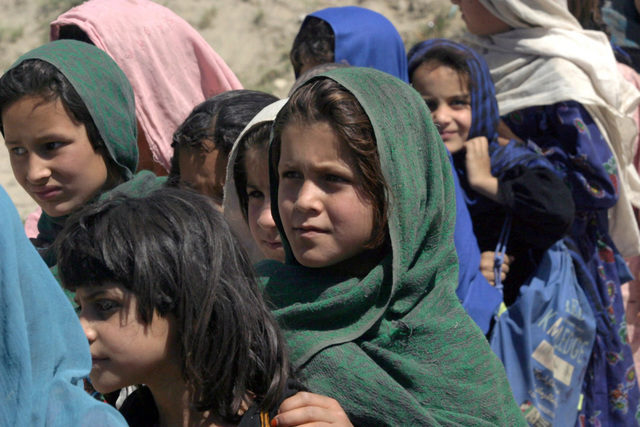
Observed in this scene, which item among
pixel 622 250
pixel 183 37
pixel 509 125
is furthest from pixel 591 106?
pixel 183 37

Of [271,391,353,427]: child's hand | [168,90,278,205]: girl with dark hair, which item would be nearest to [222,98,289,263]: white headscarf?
[168,90,278,205]: girl with dark hair

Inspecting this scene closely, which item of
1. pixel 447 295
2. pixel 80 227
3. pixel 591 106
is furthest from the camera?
pixel 591 106

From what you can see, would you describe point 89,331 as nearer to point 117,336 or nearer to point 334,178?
point 117,336

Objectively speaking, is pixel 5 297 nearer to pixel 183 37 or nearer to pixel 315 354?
pixel 315 354

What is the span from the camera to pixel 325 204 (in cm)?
194

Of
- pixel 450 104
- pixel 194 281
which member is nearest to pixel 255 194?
pixel 194 281

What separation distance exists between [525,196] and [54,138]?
1777 mm

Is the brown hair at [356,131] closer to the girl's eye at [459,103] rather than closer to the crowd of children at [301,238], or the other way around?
the crowd of children at [301,238]

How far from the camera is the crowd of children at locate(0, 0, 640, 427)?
1.63m

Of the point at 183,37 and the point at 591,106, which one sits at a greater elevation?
the point at 183,37

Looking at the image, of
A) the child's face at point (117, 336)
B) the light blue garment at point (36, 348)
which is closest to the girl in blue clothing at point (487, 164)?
the child's face at point (117, 336)

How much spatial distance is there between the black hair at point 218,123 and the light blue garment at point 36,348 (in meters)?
1.38

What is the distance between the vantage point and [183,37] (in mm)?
3432

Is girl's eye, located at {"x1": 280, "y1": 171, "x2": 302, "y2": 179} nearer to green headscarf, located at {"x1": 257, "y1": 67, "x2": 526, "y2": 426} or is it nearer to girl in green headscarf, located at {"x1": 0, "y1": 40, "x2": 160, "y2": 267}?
green headscarf, located at {"x1": 257, "y1": 67, "x2": 526, "y2": 426}
